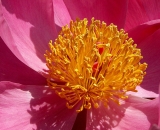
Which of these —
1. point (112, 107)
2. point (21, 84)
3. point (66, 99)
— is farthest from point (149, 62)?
point (21, 84)

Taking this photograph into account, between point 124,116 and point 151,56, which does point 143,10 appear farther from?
point 124,116

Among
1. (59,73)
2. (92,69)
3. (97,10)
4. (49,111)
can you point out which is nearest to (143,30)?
(97,10)

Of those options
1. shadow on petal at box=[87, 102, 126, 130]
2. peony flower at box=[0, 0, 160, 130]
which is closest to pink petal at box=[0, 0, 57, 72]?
peony flower at box=[0, 0, 160, 130]

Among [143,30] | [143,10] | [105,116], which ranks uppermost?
[143,10]

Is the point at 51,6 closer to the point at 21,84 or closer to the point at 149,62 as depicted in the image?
the point at 21,84

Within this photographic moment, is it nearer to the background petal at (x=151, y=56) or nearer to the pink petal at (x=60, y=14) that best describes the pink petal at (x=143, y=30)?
the background petal at (x=151, y=56)

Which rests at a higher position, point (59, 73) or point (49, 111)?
point (59, 73)

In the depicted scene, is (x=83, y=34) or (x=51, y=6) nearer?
(x=83, y=34)
